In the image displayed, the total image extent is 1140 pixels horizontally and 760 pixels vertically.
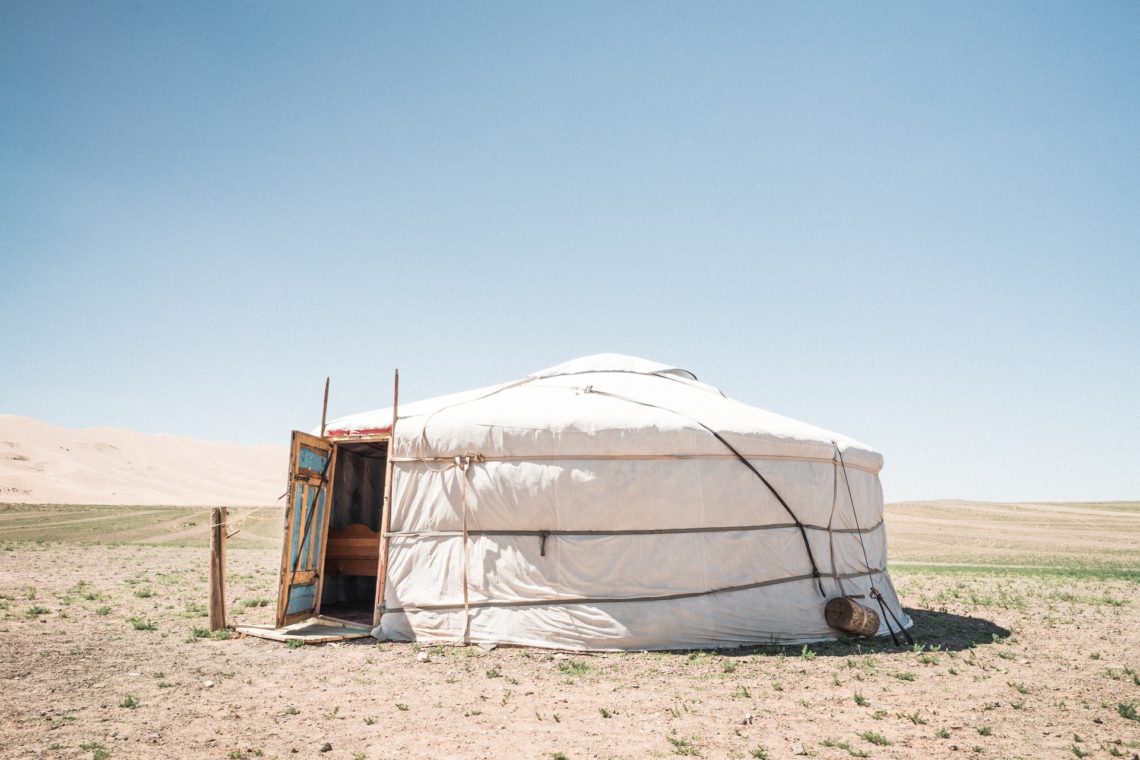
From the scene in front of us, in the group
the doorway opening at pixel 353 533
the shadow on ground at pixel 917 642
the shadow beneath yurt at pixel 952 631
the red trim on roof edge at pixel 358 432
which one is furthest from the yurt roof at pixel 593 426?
the shadow beneath yurt at pixel 952 631

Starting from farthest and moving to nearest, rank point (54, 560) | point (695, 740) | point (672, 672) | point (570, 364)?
1. point (54, 560)
2. point (570, 364)
3. point (672, 672)
4. point (695, 740)

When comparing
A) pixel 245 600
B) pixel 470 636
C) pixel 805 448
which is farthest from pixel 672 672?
pixel 245 600

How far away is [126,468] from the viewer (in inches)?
1895

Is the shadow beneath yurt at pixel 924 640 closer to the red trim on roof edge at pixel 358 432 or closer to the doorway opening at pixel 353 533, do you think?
the red trim on roof edge at pixel 358 432

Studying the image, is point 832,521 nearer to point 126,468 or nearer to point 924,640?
point 924,640

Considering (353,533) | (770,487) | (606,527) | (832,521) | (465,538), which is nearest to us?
(606,527)

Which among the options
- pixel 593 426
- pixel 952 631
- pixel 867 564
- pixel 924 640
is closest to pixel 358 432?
pixel 593 426

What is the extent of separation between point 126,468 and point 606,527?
5204 centimetres

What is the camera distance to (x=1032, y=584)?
12.0m

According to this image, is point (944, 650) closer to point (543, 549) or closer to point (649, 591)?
point (649, 591)

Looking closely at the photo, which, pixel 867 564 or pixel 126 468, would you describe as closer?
pixel 867 564

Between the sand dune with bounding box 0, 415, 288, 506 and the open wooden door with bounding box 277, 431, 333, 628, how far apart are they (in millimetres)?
30823

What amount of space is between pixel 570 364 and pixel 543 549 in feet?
9.16

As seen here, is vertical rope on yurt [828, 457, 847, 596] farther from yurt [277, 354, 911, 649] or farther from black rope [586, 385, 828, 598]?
black rope [586, 385, 828, 598]
